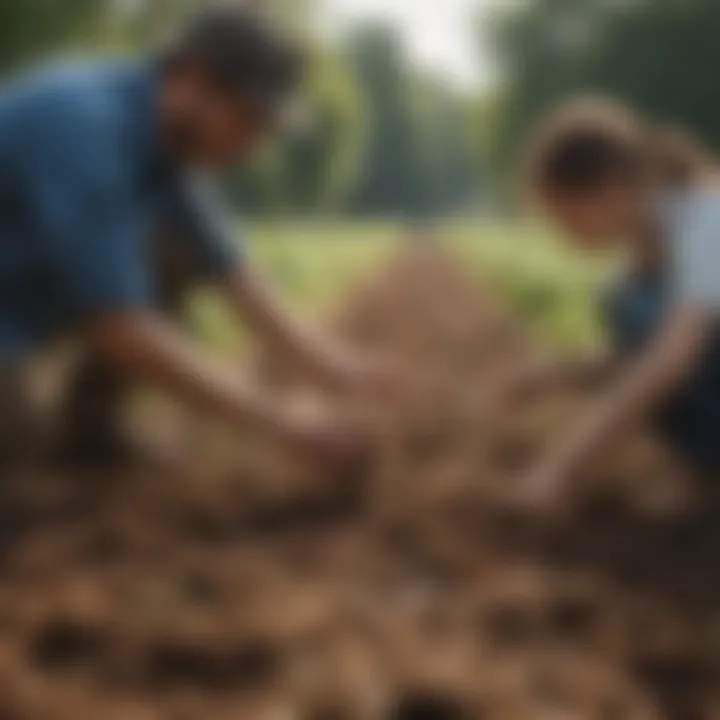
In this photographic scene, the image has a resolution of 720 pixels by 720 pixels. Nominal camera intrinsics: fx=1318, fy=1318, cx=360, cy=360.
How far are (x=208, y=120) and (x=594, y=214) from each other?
0.19 metres

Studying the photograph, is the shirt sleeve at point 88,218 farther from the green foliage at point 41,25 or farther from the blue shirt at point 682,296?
the blue shirt at point 682,296

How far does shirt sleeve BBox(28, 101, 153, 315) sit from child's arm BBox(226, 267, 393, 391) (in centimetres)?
5

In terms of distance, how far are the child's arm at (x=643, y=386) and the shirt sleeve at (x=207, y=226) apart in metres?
0.19

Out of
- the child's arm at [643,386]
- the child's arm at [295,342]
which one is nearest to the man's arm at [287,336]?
the child's arm at [295,342]

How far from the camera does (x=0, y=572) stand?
0.63 m

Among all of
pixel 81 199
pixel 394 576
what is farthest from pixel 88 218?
pixel 394 576

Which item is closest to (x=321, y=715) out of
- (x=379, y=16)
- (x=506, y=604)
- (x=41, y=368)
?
(x=506, y=604)

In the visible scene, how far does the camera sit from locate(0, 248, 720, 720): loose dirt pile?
56cm

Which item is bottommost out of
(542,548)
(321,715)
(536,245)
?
(321,715)

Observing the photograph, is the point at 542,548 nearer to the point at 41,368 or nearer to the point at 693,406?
the point at 693,406

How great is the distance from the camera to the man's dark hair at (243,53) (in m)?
0.61

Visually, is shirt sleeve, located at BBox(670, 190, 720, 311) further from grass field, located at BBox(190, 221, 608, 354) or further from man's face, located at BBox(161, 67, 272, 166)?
man's face, located at BBox(161, 67, 272, 166)

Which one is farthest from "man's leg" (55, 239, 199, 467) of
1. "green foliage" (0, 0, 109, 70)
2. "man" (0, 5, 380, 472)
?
"green foliage" (0, 0, 109, 70)

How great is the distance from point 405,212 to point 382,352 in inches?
2.9
